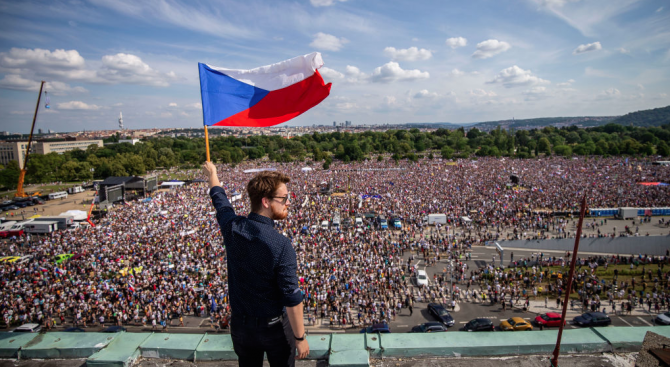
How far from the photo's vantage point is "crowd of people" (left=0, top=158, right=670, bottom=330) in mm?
13445

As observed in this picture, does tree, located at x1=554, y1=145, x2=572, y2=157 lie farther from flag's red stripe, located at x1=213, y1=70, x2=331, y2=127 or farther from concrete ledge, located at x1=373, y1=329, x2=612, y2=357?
flag's red stripe, located at x1=213, y1=70, x2=331, y2=127

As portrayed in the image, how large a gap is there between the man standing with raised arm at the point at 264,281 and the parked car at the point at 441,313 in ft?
38.8

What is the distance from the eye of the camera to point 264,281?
1.82 meters

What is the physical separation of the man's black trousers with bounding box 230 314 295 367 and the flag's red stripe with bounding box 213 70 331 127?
324 cm

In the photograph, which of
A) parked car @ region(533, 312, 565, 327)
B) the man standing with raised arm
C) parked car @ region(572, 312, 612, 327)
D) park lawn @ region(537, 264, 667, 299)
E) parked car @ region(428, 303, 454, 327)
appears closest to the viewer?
the man standing with raised arm

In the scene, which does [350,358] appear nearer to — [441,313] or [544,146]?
[441,313]

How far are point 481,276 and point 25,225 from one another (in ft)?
100.0

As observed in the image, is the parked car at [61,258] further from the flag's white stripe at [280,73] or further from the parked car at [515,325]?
the parked car at [515,325]

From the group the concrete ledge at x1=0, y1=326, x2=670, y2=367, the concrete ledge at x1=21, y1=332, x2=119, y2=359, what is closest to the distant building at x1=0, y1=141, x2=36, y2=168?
the concrete ledge at x1=21, y1=332, x2=119, y2=359

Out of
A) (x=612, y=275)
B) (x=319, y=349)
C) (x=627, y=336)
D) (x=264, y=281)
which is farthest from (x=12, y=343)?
(x=612, y=275)

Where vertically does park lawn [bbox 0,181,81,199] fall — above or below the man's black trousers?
below

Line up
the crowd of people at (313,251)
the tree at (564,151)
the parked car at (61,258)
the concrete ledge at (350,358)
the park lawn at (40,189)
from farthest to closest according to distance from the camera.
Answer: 1. the tree at (564,151)
2. the park lawn at (40,189)
3. the parked car at (61,258)
4. the crowd of people at (313,251)
5. the concrete ledge at (350,358)

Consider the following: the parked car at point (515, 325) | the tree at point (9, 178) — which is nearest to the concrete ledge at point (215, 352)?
the parked car at point (515, 325)

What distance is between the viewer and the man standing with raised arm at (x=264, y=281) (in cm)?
177
